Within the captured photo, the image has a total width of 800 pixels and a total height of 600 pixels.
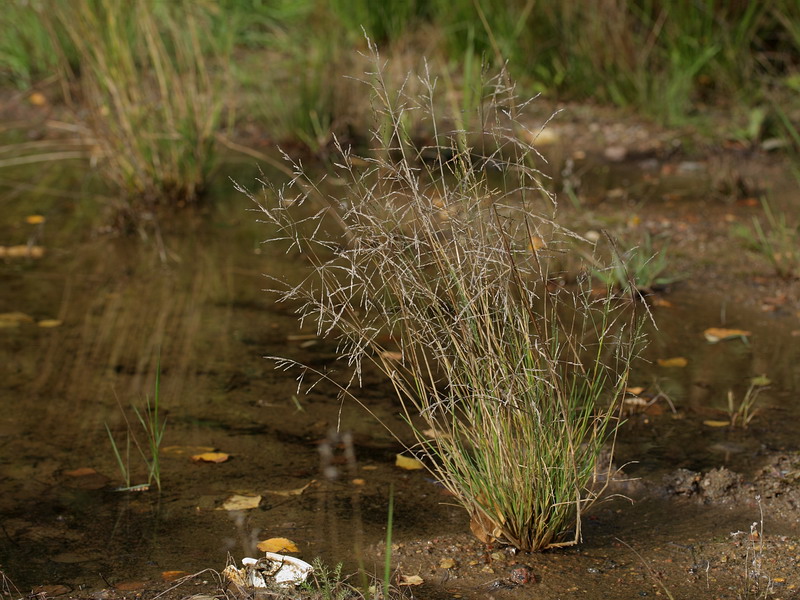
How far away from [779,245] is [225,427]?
2688 mm

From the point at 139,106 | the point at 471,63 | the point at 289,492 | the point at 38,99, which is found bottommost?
the point at 289,492

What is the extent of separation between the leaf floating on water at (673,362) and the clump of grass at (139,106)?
2.62 metres

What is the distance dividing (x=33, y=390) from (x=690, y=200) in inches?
139

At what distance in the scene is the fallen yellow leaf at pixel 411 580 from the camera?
7.48 ft

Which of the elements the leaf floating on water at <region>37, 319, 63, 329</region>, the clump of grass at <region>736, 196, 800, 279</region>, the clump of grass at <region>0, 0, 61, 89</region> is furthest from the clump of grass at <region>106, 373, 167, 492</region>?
the clump of grass at <region>0, 0, 61, 89</region>

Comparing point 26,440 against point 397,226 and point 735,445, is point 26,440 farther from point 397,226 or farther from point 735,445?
point 735,445

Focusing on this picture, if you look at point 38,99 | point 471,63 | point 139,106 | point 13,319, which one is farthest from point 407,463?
point 38,99

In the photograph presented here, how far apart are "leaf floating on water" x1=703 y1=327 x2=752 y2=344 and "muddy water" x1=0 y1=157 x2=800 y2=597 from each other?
0.11ft

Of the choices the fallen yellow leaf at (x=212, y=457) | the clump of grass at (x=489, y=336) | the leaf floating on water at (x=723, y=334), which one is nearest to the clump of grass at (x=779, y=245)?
the leaf floating on water at (x=723, y=334)

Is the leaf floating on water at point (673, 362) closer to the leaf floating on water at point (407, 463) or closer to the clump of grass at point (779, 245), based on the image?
the clump of grass at point (779, 245)

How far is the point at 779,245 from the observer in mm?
4586

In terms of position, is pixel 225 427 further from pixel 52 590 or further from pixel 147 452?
pixel 52 590

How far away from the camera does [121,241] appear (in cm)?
502

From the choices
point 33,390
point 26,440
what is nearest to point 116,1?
point 33,390
